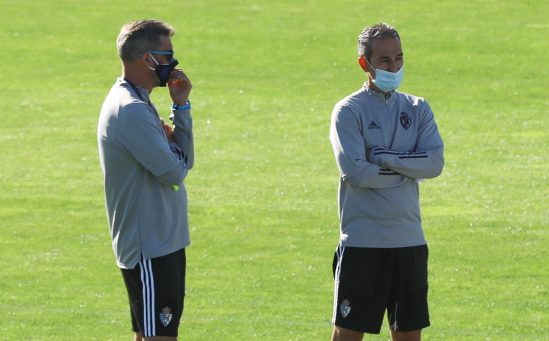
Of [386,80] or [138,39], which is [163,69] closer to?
[138,39]

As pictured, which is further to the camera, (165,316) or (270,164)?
(270,164)

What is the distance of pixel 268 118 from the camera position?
17.3 m

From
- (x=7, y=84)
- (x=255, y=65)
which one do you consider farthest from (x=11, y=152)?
(x=255, y=65)

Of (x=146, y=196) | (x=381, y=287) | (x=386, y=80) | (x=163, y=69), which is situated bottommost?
(x=381, y=287)

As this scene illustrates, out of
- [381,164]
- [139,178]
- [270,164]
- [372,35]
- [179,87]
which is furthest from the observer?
[270,164]

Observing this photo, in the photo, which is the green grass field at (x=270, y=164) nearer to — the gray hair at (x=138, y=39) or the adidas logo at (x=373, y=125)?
the adidas logo at (x=373, y=125)

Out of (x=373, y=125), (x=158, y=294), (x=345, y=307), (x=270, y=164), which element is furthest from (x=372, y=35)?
(x=270, y=164)

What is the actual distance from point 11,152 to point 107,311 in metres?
6.59

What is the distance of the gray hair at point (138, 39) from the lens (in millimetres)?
6000

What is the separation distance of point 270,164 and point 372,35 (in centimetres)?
845

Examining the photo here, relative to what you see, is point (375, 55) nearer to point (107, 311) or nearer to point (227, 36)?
point (107, 311)

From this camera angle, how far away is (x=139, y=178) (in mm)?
5977

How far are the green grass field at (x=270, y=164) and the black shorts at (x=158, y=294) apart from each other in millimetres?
2817

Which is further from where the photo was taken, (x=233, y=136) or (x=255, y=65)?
(x=255, y=65)
